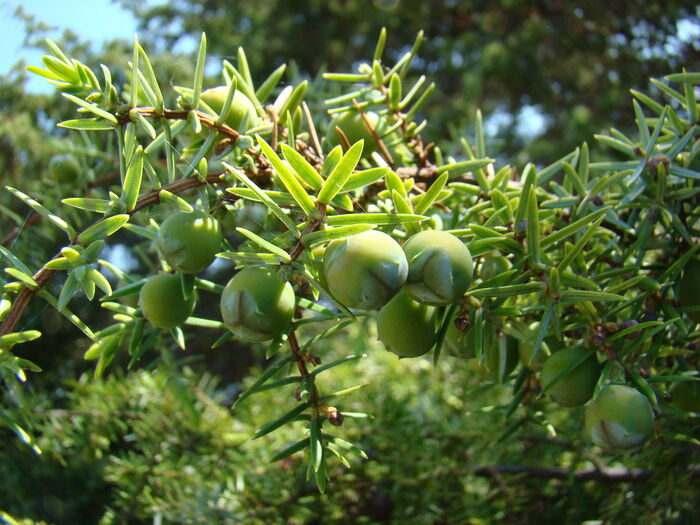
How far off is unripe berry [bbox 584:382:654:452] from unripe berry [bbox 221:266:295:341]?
405 millimetres

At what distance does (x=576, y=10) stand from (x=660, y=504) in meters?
2.92

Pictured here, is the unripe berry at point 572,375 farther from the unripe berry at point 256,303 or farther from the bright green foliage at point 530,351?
the unripe berry at point 256,303

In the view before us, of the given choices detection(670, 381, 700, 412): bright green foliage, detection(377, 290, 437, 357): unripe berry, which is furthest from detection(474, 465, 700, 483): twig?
detection(377, 290, 437, 357): unripe berry

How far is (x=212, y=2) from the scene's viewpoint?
4.33 metres

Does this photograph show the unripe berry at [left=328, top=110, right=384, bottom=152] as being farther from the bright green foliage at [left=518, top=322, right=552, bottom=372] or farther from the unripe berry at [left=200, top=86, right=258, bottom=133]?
the bright green foliage at [left=518, top=322, right=552, bottom=372]

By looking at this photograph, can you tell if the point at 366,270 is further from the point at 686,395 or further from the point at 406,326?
the point at 686,395

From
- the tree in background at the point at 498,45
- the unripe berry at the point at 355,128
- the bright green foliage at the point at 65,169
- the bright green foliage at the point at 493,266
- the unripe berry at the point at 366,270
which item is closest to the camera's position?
the unripe berry at the point at 366,270

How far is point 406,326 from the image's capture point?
2.36 feet

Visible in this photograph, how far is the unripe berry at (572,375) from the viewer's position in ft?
2.54

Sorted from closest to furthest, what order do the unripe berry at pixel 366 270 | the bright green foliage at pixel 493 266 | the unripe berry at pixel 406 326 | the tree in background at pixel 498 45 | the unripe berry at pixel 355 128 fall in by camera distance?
the unripe berry at pixel 366 270
the unripe berry at pixel 406 326
the bright green foliage at pixel 493 266
the unripe berry at pixel 355 128
the tree in background at pixel 498 45

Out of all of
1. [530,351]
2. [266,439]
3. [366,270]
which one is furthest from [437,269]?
[266,439]

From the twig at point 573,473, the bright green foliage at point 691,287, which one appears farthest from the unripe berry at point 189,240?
the twig at point 573,473

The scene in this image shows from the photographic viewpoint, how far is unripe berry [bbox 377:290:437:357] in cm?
72

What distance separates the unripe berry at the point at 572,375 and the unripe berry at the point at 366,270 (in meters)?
0.28
